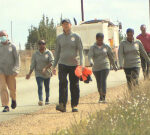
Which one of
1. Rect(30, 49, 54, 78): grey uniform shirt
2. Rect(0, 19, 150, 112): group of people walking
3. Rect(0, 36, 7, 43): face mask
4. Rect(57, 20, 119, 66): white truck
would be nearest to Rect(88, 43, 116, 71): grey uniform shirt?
Rect(0, 19, 150, 112): group of people walking

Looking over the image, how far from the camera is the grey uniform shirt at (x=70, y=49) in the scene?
1062 cm

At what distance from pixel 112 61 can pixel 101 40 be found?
636 millimetres

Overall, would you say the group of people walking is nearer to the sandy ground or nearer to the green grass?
the sandy ground

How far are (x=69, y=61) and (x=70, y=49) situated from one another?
0.80 feet

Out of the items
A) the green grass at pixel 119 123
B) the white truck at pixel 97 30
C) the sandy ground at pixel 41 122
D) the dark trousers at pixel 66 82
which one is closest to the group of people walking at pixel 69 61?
the dark trousers at pixel 66 82

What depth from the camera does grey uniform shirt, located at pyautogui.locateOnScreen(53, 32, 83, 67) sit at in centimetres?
1062

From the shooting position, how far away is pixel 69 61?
1068 cm

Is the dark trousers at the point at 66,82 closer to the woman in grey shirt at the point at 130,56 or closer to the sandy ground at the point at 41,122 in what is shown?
the sandy ground at the point at 41,122

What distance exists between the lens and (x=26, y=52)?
142 ft

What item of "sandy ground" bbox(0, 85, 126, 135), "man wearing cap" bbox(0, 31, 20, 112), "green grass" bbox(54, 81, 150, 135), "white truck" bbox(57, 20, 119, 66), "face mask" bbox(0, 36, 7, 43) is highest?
"white truck" bbox(57, 20, 119, 66)

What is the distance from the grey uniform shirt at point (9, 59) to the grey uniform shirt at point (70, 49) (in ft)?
4.46

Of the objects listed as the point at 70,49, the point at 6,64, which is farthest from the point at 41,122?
the point at 6,64

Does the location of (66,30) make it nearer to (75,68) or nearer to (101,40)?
(75,68)

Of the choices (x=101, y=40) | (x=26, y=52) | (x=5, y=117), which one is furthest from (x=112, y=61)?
(x=26, y=52)
